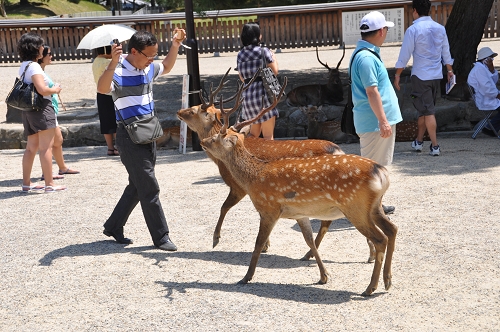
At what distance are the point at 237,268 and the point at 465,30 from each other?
8396mm

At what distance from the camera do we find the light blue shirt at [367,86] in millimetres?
5398

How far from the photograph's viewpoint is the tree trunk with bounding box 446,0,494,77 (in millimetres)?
11797

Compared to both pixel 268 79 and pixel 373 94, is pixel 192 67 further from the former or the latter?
pixel 373 94

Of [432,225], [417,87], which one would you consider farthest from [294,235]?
[417,87]

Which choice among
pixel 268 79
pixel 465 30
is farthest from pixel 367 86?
pixel 465 30

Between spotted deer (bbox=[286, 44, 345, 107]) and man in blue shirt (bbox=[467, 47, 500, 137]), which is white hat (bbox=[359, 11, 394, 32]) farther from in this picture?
spotted deer (bbox=[286, 44, 345, 107])

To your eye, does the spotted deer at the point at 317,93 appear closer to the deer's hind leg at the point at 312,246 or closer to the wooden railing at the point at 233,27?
the deer's hind leg at the point at 312,246

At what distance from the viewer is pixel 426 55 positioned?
8.52 meters

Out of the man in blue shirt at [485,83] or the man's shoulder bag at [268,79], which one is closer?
the man's shoulder bag at [268,79]

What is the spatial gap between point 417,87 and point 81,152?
5.16m

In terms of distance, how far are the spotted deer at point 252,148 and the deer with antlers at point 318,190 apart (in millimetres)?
302

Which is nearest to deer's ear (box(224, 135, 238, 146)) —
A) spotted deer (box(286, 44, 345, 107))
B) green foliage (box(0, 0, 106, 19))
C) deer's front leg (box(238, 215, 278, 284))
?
deer's front leg (box(238, 215, 278, 284))

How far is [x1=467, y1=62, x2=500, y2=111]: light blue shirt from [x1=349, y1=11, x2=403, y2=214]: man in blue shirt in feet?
14.0

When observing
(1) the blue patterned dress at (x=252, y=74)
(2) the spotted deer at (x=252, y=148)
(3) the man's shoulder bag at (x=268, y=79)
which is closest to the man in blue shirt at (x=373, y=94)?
(2) the spotted deer at (x=252, y=148)
